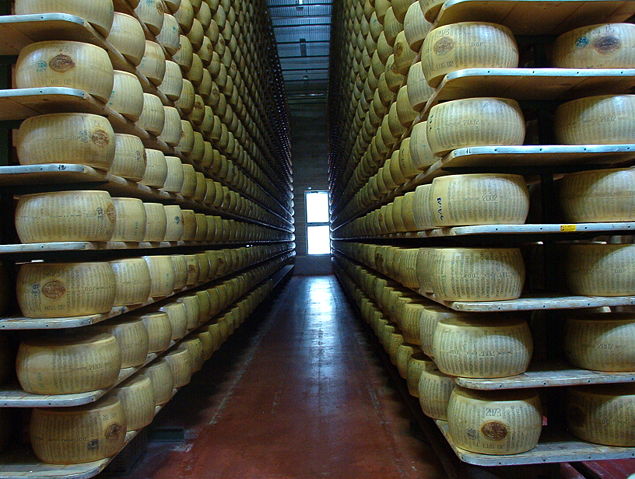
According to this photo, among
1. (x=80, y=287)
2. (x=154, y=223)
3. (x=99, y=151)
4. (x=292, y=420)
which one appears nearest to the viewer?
(x=80, y=287)

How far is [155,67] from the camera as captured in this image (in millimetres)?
3727

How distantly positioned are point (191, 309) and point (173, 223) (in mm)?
712

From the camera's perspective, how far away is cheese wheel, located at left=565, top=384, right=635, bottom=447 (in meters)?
2.49

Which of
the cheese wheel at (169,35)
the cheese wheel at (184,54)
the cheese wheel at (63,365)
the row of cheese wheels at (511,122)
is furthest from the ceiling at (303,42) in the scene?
the cheese wheel at (63,365)

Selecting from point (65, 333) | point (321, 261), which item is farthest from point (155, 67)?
point (321, 261)

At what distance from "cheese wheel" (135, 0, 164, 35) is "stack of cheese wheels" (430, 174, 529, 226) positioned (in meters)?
2.48

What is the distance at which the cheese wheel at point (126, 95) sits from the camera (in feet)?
10.2

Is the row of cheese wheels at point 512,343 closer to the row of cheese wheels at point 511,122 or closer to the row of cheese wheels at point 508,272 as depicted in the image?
the row of cheese wheels at point 508,272

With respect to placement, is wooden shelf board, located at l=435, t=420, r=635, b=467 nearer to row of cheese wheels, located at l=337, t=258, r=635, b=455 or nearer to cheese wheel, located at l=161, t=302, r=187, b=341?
row of cheese wheels, located at l=337, t=258, r=635, b=455

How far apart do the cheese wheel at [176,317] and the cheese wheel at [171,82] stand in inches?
64.5

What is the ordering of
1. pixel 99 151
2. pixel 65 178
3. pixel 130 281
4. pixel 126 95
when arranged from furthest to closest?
pixel 126 95, pixel 130 281, pixel 65 178, pixel 99 151

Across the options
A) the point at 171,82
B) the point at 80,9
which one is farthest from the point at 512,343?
the point at 171,82

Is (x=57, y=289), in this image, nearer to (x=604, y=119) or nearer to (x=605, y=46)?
(x=604, y=119)

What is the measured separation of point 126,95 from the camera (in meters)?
3.15
